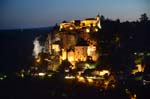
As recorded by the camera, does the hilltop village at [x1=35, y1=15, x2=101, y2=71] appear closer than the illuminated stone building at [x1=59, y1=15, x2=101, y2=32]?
Yes

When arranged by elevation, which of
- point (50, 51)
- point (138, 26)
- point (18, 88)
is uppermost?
point (138, 26)

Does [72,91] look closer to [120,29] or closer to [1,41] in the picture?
[120,29]

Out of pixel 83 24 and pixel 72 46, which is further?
pixel 83 24

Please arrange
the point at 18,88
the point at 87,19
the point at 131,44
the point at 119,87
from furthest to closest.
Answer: the point at 87,19, the point at 131,44, the point at 18,88, the point at 119,87

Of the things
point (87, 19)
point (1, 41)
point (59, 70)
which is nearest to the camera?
point (59, 70)

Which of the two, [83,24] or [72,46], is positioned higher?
A: [83,24]

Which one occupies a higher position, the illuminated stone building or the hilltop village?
the illuminated stone building

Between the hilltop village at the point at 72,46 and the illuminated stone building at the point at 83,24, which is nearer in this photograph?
the hilltop village at the point at 72,46

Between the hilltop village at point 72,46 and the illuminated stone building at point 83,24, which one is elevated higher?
the illuminated stone building at point 83,24

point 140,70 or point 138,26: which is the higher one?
point 138,26

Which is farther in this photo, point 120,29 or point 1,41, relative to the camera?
point 1,41

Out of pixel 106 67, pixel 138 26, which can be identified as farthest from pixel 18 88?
pixel 138 26
